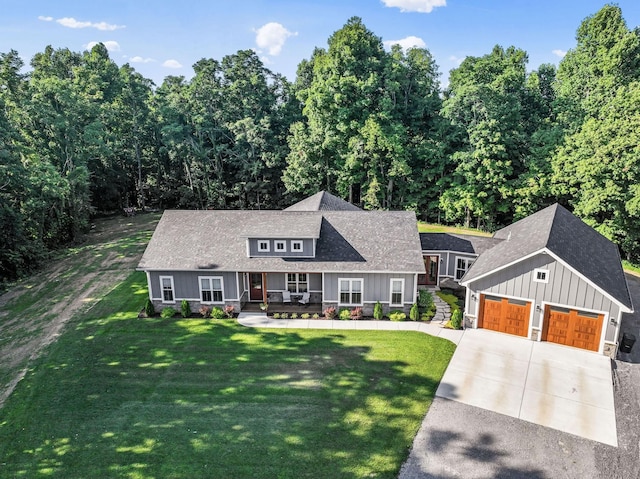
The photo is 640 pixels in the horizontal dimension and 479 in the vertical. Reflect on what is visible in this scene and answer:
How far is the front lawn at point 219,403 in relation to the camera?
40.1ft

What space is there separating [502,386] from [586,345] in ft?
17.2

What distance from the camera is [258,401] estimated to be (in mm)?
14945

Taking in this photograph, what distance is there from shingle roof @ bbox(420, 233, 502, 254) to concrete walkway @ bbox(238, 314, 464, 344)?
584 cm

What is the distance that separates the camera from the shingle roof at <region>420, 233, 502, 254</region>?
80.5 feet

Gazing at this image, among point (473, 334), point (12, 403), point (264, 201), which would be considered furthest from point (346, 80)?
point (12, 403)

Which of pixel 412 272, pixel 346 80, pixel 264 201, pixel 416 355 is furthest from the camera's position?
pixel 264 201

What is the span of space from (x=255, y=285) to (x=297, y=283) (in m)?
2.45

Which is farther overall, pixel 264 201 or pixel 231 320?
pixel 264 201

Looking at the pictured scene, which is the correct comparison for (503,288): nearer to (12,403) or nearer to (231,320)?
(231,320)

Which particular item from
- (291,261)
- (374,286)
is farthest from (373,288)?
(291,261)

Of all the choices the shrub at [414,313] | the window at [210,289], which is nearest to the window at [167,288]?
the window at [210,289]

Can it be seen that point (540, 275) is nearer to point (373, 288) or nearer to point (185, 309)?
point (373, 288)

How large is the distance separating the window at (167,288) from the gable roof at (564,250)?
15248mm

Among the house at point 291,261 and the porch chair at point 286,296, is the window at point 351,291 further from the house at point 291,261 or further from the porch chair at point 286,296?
the porch chair at point 286,296
